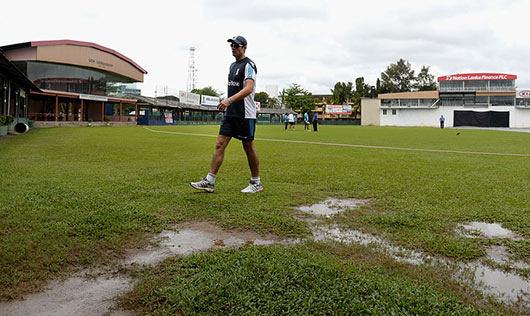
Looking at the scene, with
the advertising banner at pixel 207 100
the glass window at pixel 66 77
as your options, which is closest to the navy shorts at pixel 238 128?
the glass window at pixel 66 77

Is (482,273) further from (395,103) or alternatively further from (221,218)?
(395,103)

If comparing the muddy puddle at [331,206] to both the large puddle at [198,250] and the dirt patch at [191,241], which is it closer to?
the large puddle at [198,250]

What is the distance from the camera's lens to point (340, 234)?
3.13 metres

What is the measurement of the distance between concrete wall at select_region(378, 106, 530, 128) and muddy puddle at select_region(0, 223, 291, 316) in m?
78.6

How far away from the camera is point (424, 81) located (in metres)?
99.5

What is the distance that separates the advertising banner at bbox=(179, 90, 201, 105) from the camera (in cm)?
6084

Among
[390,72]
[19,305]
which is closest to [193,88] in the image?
[390,72]

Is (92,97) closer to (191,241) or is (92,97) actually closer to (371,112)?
(191,241)

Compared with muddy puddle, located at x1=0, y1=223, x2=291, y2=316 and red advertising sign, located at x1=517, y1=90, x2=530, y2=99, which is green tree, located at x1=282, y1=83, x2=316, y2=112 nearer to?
red advertising sign, located at x1=517, y1=90, x2=530, y2=99

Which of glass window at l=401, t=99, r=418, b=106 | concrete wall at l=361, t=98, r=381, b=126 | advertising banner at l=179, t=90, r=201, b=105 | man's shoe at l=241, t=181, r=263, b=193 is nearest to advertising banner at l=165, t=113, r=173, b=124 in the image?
advertising banner at l=179, t=90, r=201, b=105

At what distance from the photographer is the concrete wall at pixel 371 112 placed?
7956 cm

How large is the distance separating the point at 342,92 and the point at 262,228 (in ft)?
323

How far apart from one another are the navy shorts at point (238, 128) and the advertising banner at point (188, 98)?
5758cm

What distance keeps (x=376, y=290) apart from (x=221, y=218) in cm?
179
